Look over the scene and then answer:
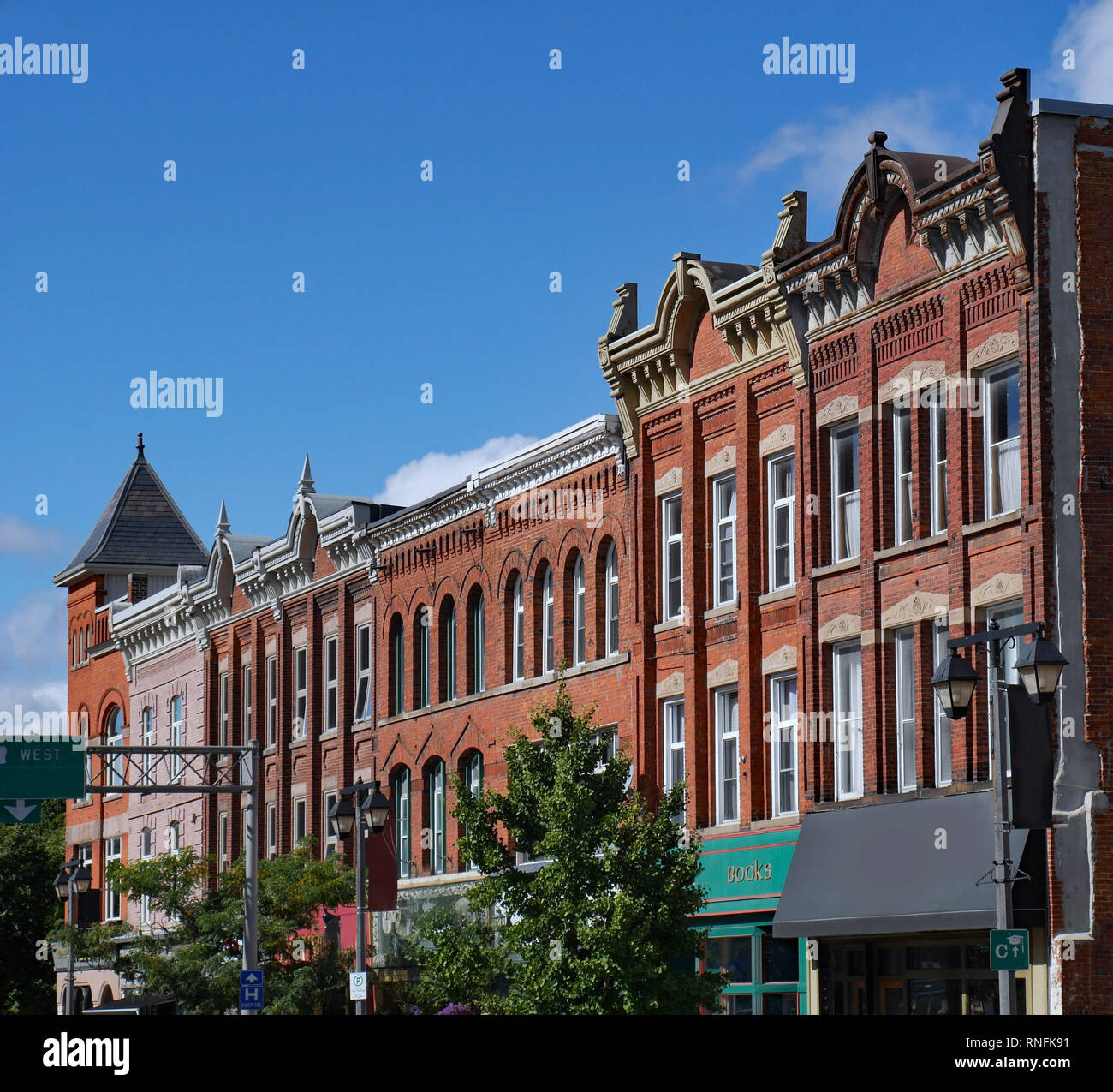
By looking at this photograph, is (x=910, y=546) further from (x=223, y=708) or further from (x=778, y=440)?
(x=223, y=708)

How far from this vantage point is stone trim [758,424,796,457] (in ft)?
101

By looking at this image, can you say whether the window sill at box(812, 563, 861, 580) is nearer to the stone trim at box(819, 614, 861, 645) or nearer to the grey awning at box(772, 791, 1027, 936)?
the stone trim at box(819, 614, 861, 645)

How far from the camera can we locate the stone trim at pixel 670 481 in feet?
111

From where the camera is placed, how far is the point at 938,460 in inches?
1079

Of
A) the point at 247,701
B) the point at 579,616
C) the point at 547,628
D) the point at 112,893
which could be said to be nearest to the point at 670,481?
the point at 579,616

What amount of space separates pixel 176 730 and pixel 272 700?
8.08m

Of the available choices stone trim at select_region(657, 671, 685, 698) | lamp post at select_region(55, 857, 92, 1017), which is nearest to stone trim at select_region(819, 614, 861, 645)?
stone trim at select_region(657, 671, 685, 698)

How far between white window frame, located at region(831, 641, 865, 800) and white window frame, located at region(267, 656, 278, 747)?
2416cm

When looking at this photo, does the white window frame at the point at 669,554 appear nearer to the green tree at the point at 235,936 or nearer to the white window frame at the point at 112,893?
the green tree at the point at 235,936

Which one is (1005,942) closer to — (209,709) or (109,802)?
(209,709)

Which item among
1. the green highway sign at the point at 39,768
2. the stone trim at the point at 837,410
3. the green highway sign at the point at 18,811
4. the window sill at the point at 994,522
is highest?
the stone trim at the point at 837,410

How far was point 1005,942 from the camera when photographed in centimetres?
1884

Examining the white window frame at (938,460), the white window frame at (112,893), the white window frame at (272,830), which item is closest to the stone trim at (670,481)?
the white window frame at (938,460)

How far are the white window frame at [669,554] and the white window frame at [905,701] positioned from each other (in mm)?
6372
